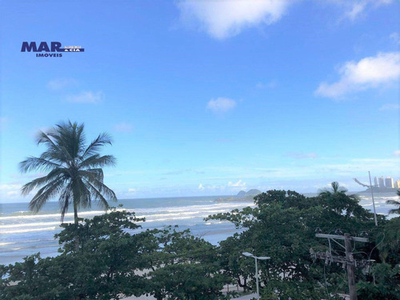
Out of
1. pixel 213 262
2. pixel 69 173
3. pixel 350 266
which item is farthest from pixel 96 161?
pixel 350 266

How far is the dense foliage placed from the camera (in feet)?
33.4

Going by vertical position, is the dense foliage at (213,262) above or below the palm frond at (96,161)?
below

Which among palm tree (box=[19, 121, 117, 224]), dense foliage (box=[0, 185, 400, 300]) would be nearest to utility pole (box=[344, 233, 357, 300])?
dense foliage (box=[0, 185, 400, 300])

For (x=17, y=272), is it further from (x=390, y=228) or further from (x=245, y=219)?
(x=390, y=228)

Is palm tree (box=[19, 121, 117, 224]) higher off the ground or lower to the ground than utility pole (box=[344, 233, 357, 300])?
higher

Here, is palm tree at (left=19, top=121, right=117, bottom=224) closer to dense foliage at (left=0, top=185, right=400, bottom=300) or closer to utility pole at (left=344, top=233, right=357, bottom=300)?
Result: dense foliage at (left=0, top=185, right=400, bottom=300)

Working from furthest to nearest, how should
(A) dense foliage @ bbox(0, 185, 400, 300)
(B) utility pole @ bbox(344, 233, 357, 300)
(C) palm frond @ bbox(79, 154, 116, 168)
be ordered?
(C) palm frond @ bbox(79, 154, 116, 168)
(B) utility pole @ bbox(344, 233, 357, 300)
(A) dense foliage @ bbox(0, 185, 400, 300)

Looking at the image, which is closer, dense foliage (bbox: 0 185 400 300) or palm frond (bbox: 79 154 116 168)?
dense foliage (bbox: 0 185 400 300)

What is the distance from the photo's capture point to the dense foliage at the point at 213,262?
10.2m

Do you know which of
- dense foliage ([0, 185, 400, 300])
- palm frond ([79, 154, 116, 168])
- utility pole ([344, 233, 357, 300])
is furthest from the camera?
palm frond ([79, 154, 116, 168])

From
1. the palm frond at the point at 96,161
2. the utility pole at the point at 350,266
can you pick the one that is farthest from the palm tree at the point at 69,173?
the utility pole at the point at 350,266

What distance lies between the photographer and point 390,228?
38.7ft

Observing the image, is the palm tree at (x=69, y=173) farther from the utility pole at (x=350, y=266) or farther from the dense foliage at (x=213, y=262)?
the utility pole at (x=350, y=266)

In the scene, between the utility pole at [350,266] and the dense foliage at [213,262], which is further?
the utility pole at [350,266]
